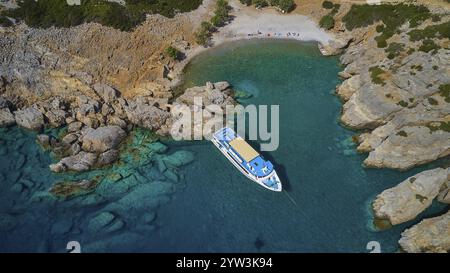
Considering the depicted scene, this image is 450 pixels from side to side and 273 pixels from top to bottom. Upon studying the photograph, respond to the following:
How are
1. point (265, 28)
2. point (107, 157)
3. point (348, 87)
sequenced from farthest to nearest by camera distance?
1. point (265, 28)
2. point (348, 87)
3. point (107, 157)

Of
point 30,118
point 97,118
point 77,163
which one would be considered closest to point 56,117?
point 30,118

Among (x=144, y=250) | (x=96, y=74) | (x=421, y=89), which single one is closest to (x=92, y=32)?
(x=96, y=74)

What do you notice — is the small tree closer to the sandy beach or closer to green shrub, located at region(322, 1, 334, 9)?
the sandy beach

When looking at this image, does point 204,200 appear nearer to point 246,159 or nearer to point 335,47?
point 246,159

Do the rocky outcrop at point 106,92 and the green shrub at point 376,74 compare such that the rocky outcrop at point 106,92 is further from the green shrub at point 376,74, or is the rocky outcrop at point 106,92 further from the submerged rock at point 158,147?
the green shrub at point 376,74

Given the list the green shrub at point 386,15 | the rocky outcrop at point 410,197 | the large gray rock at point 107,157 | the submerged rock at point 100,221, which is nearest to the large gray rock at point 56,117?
the large gray rock at point 107,157

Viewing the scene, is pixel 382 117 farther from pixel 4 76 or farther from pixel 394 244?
pixel 4 76

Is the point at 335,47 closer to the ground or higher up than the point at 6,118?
higher up
